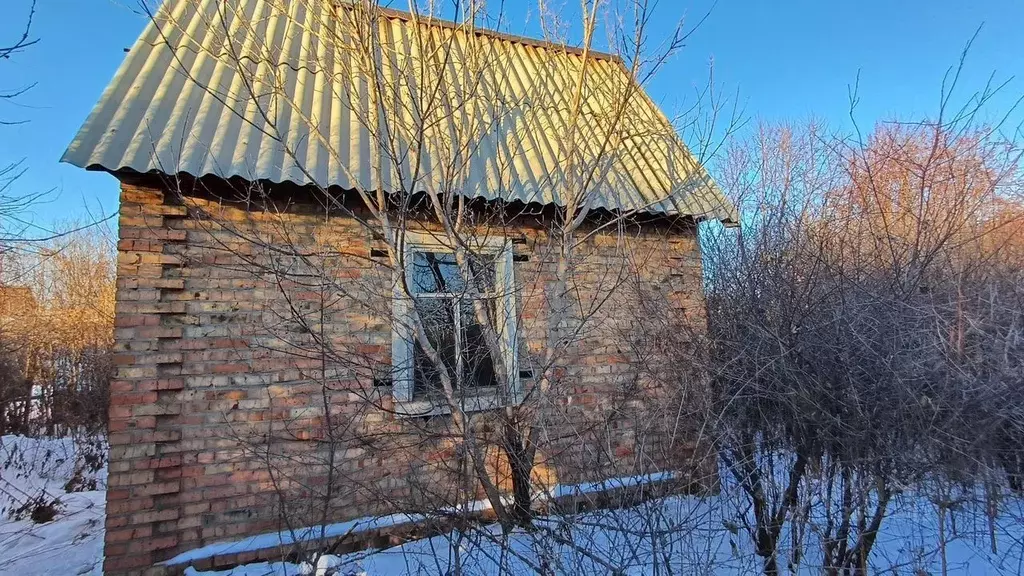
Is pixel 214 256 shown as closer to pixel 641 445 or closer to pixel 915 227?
pixel 641 445

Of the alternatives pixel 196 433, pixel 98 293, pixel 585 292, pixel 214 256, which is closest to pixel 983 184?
pixel 585 292

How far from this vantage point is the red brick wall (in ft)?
9.94

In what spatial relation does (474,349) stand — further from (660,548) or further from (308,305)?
(660,548)

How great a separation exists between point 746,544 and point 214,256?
153 inches

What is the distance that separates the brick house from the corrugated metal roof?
0.09 ft

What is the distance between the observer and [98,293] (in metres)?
10.9

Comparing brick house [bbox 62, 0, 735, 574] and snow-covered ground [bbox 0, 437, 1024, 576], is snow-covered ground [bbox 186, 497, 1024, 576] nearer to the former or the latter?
snow-covered ground [bbox 0, 437, 1024, 576]

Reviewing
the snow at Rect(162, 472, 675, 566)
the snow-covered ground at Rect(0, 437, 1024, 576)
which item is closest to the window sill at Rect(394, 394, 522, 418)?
the snow at Rect(162, 472, 675, 566)

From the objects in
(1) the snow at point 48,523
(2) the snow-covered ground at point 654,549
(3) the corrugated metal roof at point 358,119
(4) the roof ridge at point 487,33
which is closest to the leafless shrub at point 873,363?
(2) the snow-covered ground at point 654,549

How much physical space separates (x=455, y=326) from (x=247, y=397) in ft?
5.41

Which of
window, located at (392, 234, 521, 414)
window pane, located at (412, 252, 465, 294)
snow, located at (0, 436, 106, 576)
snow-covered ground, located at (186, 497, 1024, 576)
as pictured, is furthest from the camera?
window pane, located at (412, 252, 465, 294)

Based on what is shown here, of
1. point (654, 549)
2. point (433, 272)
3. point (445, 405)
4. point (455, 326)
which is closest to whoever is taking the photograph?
point (654, 549)

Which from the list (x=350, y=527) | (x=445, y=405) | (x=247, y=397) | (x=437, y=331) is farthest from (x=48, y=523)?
(x=437, y=331)

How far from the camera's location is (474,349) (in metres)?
3.46
